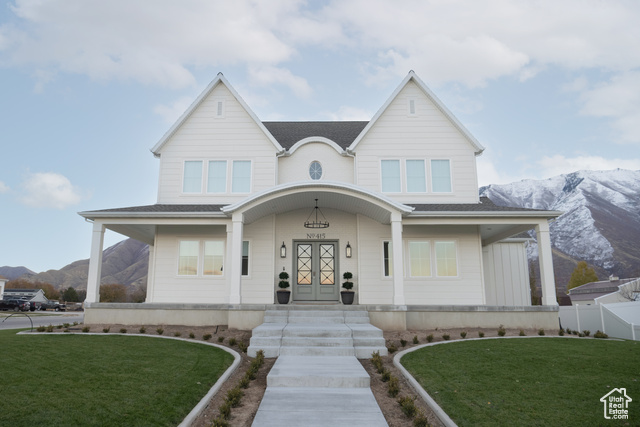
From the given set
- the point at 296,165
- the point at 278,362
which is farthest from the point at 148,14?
the point at 278,362

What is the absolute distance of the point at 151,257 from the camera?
50.9ft

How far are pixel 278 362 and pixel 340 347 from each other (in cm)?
168

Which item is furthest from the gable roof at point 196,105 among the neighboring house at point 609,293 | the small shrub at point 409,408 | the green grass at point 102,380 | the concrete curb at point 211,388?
the neighboring house at point 609,293

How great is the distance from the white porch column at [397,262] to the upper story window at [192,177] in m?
7.57

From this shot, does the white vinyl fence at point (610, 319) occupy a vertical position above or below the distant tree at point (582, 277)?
below

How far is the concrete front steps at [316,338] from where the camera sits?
8.97 m

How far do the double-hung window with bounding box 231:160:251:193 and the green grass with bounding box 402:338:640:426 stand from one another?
903 cm

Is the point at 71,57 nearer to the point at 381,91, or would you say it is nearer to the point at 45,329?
the point at 45,329

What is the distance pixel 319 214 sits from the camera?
1541 centimetres

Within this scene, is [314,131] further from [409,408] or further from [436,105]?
[409,408]

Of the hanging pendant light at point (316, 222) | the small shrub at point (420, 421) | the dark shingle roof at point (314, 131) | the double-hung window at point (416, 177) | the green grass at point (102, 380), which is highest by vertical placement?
the dark shingle roof at point (314, 131)

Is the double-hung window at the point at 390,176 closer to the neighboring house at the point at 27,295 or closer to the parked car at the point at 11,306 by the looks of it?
the parked car at the point at 11,306

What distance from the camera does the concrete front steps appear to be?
8.97 m

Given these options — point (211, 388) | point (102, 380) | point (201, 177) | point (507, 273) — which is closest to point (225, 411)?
point (211, 388)
